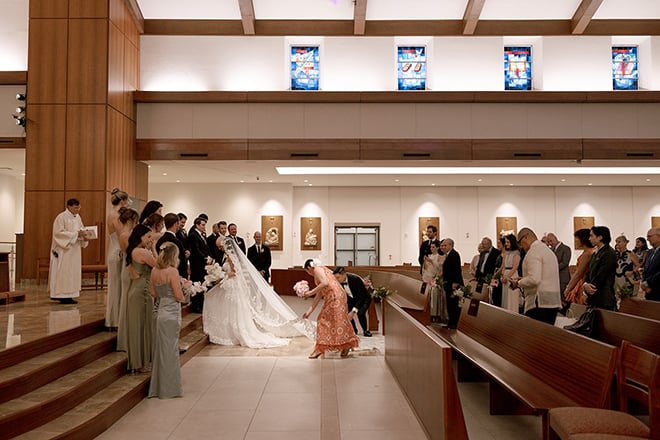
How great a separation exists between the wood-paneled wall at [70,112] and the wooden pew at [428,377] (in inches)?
307

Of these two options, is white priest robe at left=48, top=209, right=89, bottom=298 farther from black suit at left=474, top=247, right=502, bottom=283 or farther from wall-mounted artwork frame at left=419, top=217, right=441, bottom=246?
wall-mounted artwork frame at left=419, top=217, right=441, bottom=246

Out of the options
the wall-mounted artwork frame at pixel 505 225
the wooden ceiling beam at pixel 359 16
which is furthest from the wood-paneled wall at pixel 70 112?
the wall-mounted artwork frame at pixel 505 225

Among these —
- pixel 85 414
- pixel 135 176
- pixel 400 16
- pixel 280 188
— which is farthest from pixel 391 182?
pixel 85 414

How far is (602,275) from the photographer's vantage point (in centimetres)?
585

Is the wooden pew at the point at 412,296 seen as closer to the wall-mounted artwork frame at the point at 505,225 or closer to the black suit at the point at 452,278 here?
the black suit at the point at 452,278

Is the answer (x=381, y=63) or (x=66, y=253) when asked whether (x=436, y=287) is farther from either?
(x=381, y=63)

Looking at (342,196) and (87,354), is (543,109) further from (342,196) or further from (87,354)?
(87,354)

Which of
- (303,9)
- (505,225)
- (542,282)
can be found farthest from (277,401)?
(505,225)

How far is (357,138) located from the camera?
13578mm

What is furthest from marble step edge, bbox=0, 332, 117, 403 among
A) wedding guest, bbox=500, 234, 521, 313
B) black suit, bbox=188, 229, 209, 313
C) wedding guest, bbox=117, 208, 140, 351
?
wedding guest, bbox=500, 234, 521, 313

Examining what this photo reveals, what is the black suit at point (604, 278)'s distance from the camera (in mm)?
5832

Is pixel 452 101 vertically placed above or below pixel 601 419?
above

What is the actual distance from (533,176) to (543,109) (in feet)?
10.8

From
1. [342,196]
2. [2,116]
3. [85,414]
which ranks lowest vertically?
[85,414]
